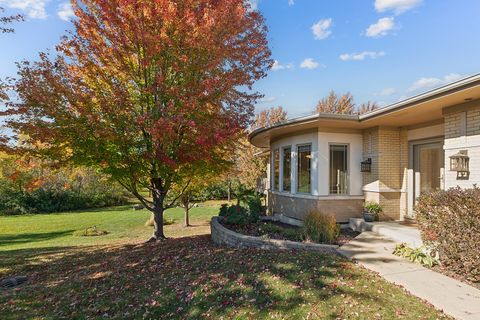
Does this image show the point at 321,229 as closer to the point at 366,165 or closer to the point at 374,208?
the point at 374,208

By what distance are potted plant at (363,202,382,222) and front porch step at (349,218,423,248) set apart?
0.56 ft

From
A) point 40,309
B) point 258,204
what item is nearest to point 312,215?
point 258,204

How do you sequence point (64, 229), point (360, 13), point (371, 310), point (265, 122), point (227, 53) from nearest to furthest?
1. point (371, 310)
2. point (227, 53)
3. point (360, 13)
4. point (64, 229)
5. point (265, 122)

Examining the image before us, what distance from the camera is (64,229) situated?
607 inches

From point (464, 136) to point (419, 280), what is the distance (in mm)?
3424

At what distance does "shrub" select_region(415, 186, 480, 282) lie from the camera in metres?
4.48

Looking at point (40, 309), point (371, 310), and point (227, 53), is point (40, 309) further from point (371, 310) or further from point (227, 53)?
point (227, 53)

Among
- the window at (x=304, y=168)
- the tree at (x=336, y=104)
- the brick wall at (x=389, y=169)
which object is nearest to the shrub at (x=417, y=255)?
the brick wall at (x=389, y=169)

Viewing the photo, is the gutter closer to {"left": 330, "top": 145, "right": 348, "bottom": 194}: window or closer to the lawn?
{"left": 330, "top": 145, "right": 348, "bottom": 194}: window

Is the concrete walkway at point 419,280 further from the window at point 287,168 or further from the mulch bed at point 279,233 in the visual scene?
the window at point 287,168

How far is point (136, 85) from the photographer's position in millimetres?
7762

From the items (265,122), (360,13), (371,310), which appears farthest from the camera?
(265,122)

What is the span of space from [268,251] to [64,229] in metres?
13.5

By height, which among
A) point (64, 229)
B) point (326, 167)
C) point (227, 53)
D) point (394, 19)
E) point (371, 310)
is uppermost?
point (394, 19)
